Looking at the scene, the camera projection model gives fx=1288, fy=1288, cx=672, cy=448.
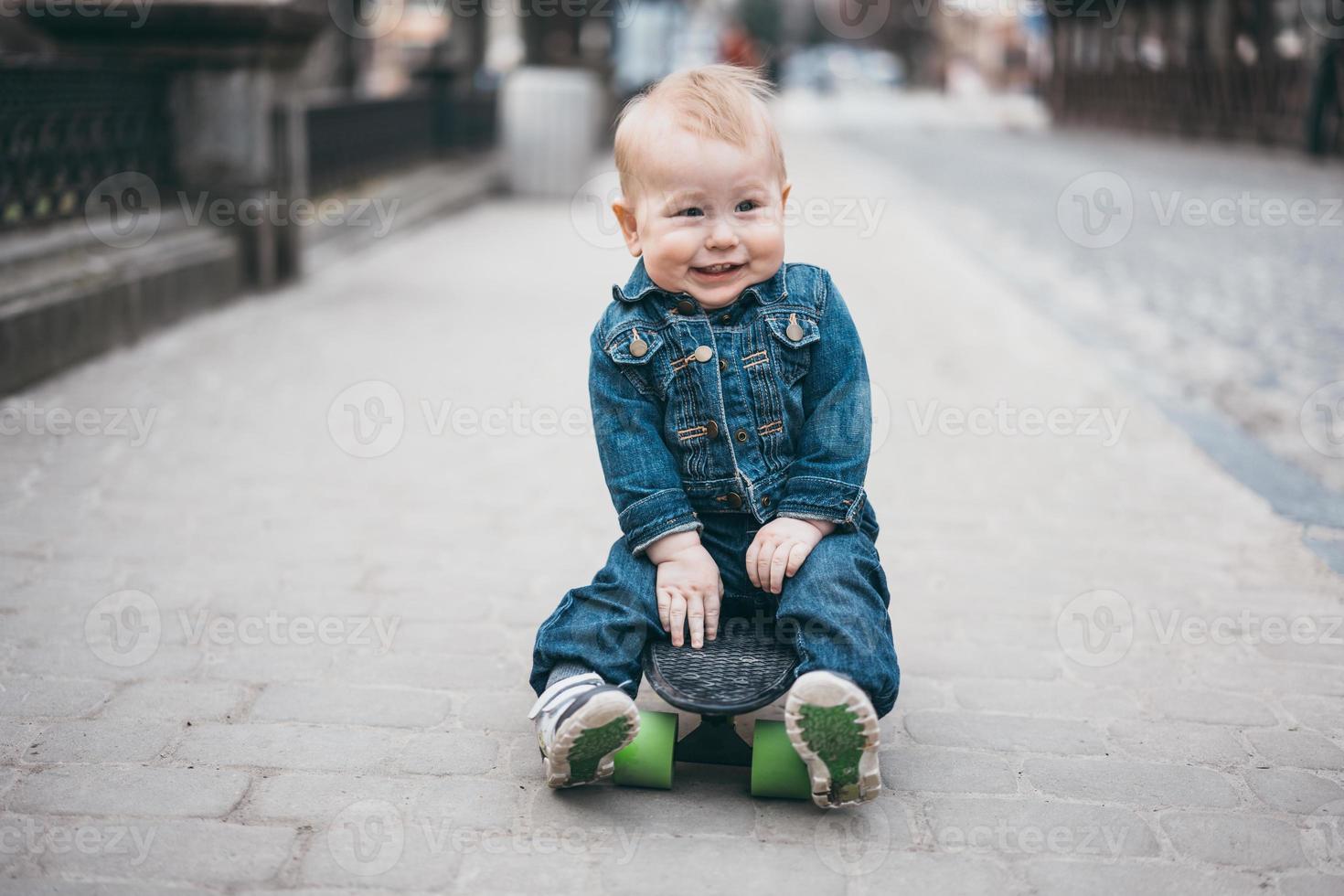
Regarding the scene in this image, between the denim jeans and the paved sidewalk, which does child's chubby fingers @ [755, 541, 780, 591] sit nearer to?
the denim jeans

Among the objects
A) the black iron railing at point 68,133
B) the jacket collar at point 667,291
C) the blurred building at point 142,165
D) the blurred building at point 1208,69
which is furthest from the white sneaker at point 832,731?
the blurred building at point 1208,69

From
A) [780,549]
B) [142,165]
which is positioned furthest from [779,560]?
[142,165]

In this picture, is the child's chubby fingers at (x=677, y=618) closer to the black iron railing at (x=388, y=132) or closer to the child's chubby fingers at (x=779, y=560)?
the child's chubby fingers at (x=779, y=560)

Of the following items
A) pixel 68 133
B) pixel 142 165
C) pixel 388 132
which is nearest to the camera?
pixel 68 133

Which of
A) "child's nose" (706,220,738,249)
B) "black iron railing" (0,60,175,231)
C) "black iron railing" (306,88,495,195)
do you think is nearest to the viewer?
"child's nose" (706,220,738,249)

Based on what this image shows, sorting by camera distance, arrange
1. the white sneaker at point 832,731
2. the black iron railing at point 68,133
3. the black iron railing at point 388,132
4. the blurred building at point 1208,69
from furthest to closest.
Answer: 1. the blurred building at point 1208,69
2. the black iron railing at point 388,132
3. the black iron railing at point 68,133
4. the white sneaker at point 832,731


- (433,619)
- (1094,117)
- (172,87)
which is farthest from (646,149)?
(1094,117)

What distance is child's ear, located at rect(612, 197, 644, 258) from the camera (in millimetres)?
2561

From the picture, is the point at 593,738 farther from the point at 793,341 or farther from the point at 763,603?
the point at 793,341

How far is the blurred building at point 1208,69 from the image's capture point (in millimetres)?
17656

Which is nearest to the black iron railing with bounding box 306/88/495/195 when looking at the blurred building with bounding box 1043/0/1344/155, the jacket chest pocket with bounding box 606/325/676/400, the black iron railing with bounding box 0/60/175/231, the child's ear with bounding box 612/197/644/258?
the black iron railing with bounding box 0/60/175/231

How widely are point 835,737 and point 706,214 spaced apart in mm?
1001

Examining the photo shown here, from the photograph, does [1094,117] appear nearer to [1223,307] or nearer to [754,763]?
[1223,307]

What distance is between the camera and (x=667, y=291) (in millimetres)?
2557
